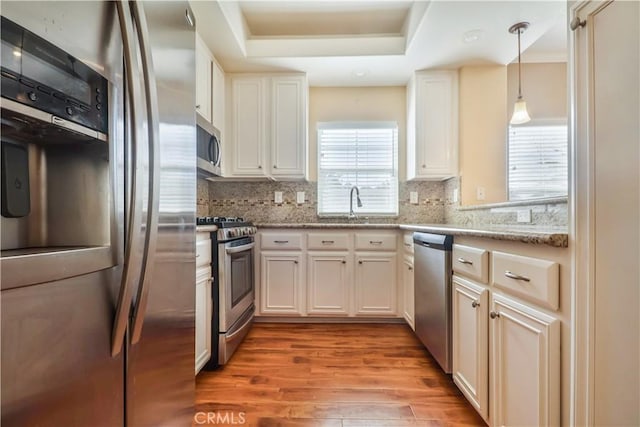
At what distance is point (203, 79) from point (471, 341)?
2.49 m

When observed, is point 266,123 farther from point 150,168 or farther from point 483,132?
point 150,168

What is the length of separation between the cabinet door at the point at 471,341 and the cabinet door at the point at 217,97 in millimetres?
2253

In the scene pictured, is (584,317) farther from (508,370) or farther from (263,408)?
(263,408)

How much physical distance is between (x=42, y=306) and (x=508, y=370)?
1.43 m

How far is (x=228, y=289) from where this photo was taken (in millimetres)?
2035

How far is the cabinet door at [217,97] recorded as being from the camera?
256cm

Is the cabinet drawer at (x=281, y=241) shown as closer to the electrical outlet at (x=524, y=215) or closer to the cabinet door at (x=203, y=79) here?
the cabinet door at (x=203, y=79)

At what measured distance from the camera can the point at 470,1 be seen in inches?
75.0

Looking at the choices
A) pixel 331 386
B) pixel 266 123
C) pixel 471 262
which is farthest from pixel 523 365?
pixel 266 123

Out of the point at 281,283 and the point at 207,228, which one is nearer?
the point at 207,228

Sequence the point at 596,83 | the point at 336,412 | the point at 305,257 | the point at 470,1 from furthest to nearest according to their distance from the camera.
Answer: the point at 305,257
the point at 470,1
the point at 336,412
the point at 596,83

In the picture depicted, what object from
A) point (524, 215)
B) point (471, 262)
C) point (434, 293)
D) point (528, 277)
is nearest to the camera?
point (528, 277)

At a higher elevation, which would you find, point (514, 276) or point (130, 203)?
point (130, 203)

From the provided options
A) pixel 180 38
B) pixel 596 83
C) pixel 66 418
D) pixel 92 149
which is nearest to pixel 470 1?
pixel 596 83
